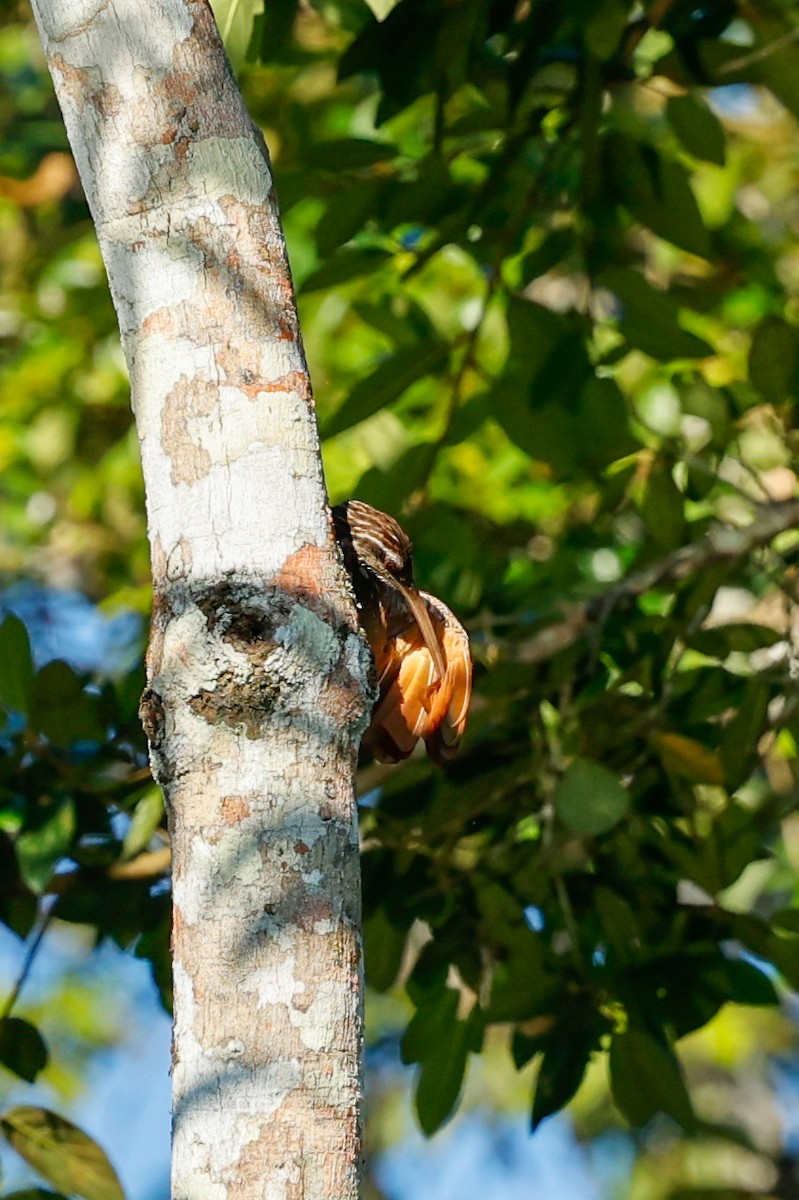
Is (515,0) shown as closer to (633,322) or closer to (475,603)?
(633,322)

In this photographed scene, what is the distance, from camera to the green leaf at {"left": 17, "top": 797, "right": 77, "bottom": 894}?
2.19m

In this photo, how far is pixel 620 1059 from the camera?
2344 millimetres

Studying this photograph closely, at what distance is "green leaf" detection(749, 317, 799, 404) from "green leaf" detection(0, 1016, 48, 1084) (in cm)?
152

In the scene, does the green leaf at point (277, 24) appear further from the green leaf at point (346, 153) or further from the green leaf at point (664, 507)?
the green leaf at point (664, 507)

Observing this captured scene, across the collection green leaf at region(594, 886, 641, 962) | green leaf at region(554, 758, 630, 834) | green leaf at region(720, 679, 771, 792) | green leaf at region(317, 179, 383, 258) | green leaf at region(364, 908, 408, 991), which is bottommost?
green leaf at region(364, 908, 408, 991)

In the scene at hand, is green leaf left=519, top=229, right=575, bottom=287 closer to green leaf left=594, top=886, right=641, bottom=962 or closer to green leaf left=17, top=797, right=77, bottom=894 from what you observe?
green leaf left=594, top=886, right=641, bottom=962

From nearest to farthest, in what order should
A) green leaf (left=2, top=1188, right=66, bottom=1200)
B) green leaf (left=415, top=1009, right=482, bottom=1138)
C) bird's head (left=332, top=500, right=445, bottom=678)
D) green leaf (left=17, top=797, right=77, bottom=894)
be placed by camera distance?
bird's head (left=332, top=500, right=445, bottom=678), green leaf (left=2, top=1188, right=66, bottom=1200), green leaf (left=17, top=797, right=77, bottom=894), green leaf (left=415, top=1009, right=482, bottom=1138)

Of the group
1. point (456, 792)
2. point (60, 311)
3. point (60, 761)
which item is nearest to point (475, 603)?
point (456, 792)

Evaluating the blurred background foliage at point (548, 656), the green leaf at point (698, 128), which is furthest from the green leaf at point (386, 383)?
the green leaf at point (698, 128)

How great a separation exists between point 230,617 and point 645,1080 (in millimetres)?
1389

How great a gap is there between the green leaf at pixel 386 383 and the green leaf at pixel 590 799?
724mm

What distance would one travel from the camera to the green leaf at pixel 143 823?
2.33 meters

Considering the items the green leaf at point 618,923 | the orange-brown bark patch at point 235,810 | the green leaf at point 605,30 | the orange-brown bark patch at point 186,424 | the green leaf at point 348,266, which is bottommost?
the green leaf at point 618,923

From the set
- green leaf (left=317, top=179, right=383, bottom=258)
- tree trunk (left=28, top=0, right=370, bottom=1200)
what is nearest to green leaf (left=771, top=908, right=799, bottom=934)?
green leaf (left=317, top=179, right=383, bottom=258)
